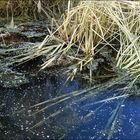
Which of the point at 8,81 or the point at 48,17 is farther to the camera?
the point at 48,17

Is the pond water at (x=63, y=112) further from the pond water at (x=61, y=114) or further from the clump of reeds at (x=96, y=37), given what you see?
the clump of reeds at (x=96, y=37)

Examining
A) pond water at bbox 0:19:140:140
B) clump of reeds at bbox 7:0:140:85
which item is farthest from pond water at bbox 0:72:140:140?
clump of reeds at bbox 7:0:140:85

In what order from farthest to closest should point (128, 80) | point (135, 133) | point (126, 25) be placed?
point (126, 25) < point (128, 80) < point (135, 133)

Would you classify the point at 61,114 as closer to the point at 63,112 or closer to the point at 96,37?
the point at 63,112

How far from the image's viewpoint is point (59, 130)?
256 centimetres

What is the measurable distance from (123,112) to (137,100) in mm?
201

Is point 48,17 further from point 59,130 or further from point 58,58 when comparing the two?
point 59,130

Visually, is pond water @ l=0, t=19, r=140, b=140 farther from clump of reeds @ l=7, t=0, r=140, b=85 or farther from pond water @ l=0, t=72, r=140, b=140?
clump of reeds @ l=7, t=0, r=140, b=85

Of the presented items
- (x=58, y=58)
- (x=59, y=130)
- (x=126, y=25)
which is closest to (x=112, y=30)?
(x=126, y=25)

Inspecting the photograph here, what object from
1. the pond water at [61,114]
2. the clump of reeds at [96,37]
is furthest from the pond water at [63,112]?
Answer: the clump of reeds at [96,37]

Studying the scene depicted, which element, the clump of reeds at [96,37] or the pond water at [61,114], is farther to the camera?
the clump of reeds at [96,37]

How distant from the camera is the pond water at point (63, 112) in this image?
254 cm

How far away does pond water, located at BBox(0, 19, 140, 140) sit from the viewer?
2.54 meters

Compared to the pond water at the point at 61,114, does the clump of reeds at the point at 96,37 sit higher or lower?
higher
